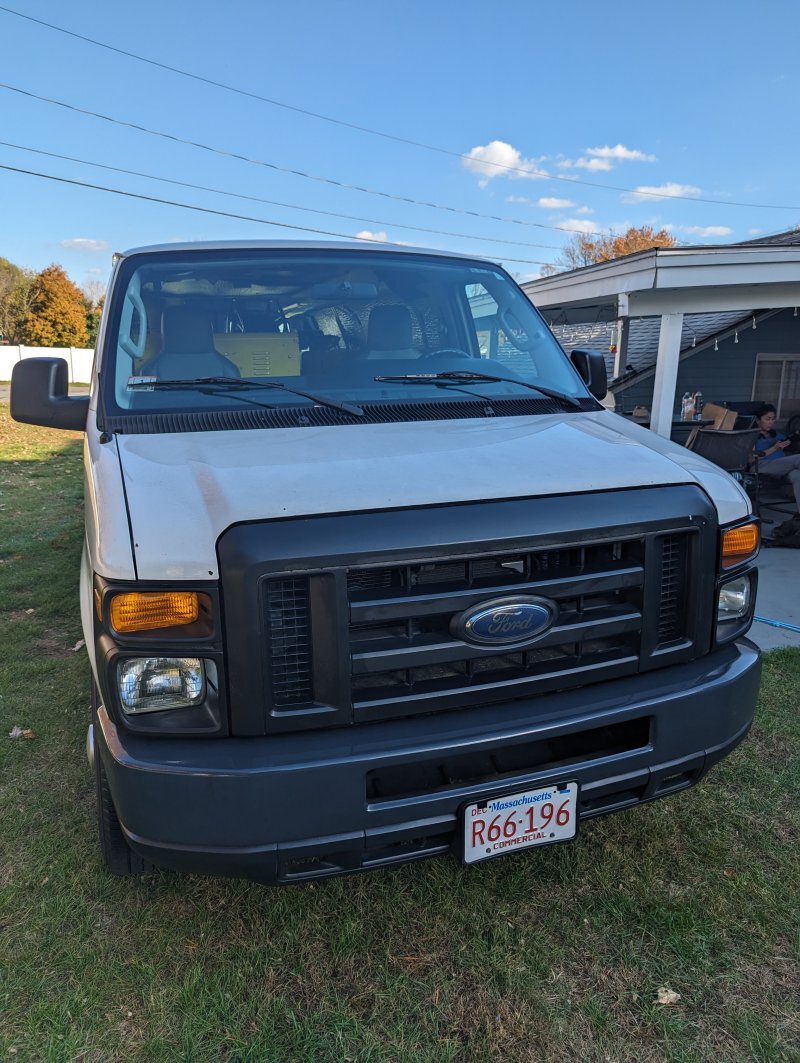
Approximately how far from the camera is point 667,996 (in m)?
2.21

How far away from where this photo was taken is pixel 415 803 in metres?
2.00

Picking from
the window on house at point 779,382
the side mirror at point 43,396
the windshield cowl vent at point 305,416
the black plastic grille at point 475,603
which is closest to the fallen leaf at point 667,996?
the black plastic grille at point 475,603

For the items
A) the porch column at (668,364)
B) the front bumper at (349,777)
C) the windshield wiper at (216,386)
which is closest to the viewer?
the front bumper at (349,777)

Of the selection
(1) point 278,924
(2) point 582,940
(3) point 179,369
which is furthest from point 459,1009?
(3) point 179,369

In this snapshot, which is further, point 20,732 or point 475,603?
point 20,732

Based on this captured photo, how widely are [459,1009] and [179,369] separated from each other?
7.68 ft

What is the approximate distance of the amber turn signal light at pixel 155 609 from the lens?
187 centimetres

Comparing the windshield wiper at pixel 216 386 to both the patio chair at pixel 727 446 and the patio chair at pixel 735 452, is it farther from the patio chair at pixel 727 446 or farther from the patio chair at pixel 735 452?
the patio chair at pixel 727 446

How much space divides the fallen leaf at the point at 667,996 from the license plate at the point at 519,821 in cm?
53

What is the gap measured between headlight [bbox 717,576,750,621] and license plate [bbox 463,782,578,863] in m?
0.78

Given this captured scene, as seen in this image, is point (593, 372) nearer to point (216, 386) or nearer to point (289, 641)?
point (216, 386)

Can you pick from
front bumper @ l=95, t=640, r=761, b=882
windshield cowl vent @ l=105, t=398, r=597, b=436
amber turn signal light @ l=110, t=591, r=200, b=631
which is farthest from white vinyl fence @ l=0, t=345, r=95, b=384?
front bumper @ l=95, t=640, r=761, b=882

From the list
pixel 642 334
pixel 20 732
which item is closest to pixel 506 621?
pixel 20 732

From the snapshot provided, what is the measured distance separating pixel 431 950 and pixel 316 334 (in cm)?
233
